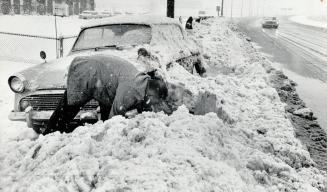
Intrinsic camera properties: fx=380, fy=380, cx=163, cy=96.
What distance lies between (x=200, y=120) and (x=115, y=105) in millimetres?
1009

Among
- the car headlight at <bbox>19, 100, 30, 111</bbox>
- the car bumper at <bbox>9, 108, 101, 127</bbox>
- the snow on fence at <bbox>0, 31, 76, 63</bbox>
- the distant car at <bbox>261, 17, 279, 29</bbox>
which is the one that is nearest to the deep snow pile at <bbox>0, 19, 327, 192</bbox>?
the car bumper at <bbox>9, 108, 101, 127</bbox>

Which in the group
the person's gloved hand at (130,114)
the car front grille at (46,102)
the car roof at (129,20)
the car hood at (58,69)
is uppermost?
the car roof at (129,20)

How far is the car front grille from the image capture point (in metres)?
5.43

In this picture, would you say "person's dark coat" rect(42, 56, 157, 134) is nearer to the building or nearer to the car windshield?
the car windshield

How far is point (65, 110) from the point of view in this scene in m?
4.68

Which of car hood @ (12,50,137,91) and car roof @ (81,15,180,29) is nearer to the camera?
car hood @ (12,50,137,91)

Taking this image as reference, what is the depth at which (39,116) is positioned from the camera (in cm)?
552

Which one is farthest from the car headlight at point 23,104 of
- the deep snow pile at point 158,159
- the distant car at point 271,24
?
the distant car at point 271,24

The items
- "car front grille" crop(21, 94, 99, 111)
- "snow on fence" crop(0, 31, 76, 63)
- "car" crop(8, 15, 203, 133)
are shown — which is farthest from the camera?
"snow on fence" crop(0, 31, 76, 63)

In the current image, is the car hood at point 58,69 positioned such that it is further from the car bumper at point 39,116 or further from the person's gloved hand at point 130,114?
the person's gloved hand at point 130,114

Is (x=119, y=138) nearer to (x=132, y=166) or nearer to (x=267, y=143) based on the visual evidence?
(x=132, y=166)

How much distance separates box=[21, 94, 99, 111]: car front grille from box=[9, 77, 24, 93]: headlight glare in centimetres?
16

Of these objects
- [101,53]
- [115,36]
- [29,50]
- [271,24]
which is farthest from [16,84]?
[271,24]

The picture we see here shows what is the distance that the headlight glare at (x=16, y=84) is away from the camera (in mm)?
5701
